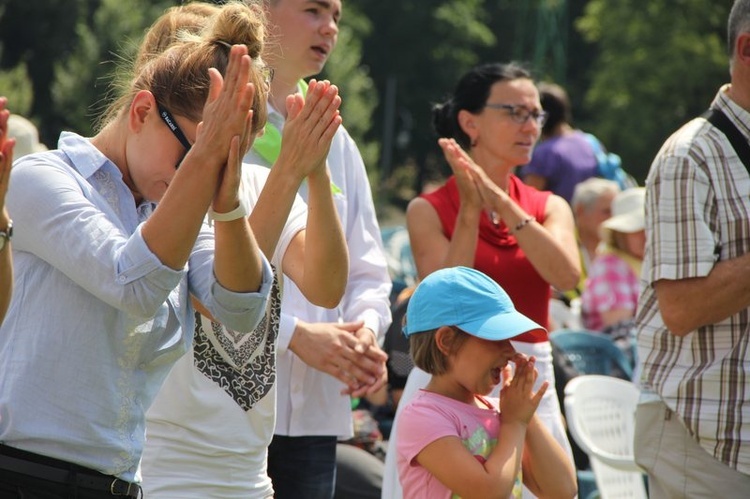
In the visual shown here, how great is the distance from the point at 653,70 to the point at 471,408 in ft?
142

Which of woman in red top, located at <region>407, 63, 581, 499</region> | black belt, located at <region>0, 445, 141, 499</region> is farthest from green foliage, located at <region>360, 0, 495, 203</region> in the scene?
black belt, located at <region>0, 445, 141, 499</region>

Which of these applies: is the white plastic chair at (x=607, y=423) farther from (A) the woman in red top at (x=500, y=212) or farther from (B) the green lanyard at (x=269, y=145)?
(B) the green lanyard at (x=269, y=145)

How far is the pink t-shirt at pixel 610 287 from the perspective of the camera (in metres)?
7.88

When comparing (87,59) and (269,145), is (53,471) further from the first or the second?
(87,59)

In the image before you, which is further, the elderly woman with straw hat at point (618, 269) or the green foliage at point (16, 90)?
the green foliage at point (16, 90)

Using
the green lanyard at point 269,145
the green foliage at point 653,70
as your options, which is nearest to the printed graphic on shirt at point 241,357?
the green lanyard at point 269,145

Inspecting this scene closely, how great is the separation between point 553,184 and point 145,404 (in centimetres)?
663

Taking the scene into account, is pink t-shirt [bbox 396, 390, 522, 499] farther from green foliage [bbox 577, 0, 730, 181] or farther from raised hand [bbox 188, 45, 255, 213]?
green foliage [bbox 577, 0, 730, 181]

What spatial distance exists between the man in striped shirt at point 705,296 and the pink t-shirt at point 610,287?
150 inches

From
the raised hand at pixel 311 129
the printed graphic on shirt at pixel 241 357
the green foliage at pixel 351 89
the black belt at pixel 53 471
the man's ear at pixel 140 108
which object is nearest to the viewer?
the black belt at pixel 53 471

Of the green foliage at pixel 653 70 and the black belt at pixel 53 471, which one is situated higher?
the black belt at pixel 53 471

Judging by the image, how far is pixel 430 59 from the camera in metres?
59.8

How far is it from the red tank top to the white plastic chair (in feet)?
2.91

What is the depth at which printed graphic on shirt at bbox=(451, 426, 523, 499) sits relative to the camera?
11.7 ft
